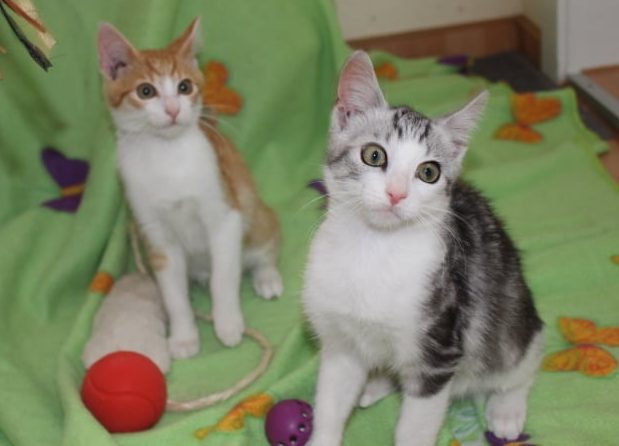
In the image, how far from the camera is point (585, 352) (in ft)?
5.98

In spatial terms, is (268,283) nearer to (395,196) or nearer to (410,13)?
(395,196)

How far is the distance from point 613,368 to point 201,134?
3.80 ft

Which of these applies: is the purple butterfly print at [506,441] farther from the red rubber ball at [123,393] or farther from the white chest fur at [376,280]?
the red rubber ball at [123,393]

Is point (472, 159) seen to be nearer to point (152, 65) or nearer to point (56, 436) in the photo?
point (152, 65)

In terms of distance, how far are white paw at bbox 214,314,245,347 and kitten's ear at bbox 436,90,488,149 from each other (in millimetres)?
845

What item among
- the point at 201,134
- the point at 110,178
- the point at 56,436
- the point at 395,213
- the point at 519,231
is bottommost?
the point at 519,231

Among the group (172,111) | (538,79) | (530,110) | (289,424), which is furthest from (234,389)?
(538,79)

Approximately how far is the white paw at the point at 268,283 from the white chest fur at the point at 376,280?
70 centimetres

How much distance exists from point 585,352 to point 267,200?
3.90ft

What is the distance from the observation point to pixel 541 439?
166cm

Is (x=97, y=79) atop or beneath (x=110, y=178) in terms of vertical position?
atop

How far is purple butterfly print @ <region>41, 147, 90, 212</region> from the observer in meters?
2.50

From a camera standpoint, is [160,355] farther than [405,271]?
Yes

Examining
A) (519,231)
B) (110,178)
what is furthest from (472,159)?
(110,178)
